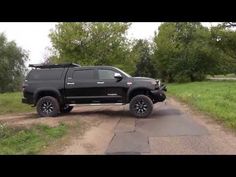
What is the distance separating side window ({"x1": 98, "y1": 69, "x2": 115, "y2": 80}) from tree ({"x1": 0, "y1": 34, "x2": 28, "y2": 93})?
1312 inches

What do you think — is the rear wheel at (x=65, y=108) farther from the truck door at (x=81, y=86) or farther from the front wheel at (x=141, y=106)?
the front wheel at (x=141, y=106)

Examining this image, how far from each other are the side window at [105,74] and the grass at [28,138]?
11.5 feet

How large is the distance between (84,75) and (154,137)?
5.80 meters

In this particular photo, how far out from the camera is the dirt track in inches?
346

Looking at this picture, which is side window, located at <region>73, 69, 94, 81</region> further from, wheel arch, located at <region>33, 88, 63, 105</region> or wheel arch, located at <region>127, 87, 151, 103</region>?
wheel arch, located at <region>127, 87, 151, 103</region>

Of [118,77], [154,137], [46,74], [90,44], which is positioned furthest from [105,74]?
[90,44]

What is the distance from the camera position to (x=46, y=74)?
15.8 m

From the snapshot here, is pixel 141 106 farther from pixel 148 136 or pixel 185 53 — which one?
pixel 185 53

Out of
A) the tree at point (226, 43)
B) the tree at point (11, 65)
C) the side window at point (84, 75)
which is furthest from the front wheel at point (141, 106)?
the tree at point (226, 43)

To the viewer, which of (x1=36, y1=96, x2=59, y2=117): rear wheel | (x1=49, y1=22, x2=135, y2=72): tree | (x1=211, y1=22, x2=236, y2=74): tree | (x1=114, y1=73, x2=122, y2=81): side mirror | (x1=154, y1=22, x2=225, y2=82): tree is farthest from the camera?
(x1=154, y1=22, x2=225, y2=82): tree

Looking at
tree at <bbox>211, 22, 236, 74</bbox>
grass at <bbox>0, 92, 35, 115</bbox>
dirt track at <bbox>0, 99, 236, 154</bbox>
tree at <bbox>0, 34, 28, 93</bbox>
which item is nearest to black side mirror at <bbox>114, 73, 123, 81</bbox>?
dirt track at <bbox>0, 99, 236, 154</bbox>

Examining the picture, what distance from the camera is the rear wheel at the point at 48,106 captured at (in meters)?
15.3
